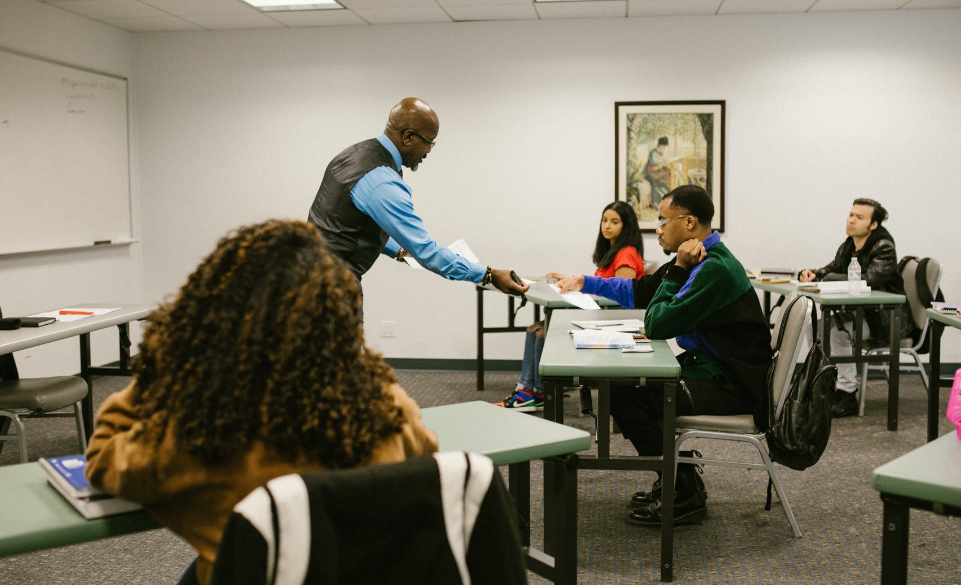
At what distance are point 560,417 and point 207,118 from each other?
14.4 feet

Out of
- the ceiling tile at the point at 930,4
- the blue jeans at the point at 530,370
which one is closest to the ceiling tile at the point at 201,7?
the blue jeans at the point at 530,370

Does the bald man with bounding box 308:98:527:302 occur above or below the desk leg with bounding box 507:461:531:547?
above

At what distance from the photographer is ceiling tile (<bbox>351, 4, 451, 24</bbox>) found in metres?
→ 5.41

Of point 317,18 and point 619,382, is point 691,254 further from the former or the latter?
point 317,18

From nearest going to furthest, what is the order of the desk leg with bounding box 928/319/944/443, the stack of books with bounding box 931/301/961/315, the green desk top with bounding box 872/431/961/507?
1. the green desk top with bounding box 872/431/961/507
2. the stack of books with bounding box 931/301/961/315
3. the desk leg with bounding box 928/319/944/443

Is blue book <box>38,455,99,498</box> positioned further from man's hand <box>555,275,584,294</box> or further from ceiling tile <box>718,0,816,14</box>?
ceiling tile <box>718,0,816,14</box>

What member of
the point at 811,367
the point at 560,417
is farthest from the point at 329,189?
the point at 811,367

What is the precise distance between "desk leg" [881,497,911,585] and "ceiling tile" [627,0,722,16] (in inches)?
172

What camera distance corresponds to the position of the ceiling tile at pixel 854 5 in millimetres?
5293

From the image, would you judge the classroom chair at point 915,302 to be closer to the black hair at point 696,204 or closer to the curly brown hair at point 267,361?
the black hair at point 696,204

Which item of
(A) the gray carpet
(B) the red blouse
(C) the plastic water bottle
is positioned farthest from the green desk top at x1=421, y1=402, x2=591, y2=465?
(C) the plastic water bottle

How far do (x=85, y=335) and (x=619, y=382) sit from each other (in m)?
2.55

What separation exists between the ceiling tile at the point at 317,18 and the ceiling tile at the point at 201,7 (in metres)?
0.22

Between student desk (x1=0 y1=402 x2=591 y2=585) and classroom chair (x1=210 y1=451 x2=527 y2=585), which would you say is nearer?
classroom chair (x1=210 y1=451 x2=527 y2=585)
